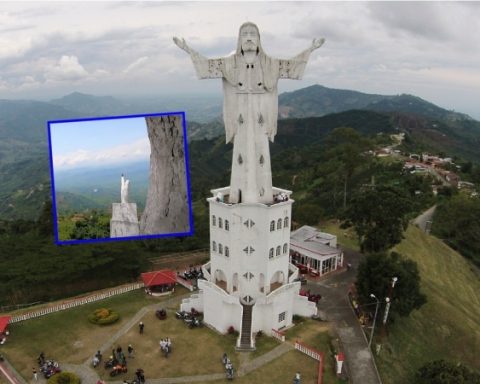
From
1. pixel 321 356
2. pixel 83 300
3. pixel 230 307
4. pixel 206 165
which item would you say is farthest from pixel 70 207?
pixel 206 165

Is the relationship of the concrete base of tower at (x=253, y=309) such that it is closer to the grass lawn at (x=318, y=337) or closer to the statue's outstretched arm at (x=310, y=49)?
the grass lawn at (x=318, y=337)

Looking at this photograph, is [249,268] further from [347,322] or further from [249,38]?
[249,38]

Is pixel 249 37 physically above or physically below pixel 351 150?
above

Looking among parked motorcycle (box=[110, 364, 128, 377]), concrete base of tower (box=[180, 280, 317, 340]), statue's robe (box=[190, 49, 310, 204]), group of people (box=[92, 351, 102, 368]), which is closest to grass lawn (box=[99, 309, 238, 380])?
parked motorcycle (box=[110, 364, 128, 377])

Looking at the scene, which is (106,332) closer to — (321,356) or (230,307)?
(230,307)

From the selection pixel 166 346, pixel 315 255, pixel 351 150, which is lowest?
pixel 166 346

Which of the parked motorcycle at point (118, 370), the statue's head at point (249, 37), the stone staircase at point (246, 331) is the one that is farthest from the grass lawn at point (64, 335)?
the statue's head at point (249, 37)

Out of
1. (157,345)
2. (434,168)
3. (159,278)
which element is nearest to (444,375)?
(157,345)
